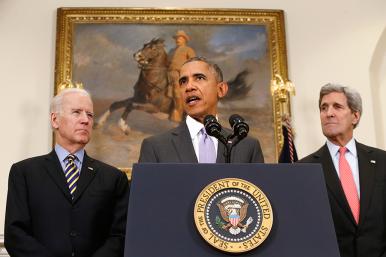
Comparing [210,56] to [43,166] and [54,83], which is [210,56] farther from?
[43,166]

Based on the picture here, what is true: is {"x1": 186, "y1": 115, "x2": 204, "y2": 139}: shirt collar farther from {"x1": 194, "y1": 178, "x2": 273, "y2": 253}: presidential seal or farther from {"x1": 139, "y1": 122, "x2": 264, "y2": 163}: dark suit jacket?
{"x1": 194, "y1": 178, "x2": 273, "y2": 253}: presidential seal

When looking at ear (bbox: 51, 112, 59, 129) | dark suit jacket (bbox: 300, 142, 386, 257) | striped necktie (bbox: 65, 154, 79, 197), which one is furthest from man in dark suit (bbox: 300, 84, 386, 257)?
ear (bbox: 51, 112, 59, 129)

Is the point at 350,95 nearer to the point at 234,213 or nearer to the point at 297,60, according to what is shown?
the point at 234,213

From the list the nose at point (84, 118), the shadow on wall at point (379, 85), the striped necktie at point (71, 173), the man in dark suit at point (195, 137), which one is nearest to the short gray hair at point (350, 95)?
the man in dark suit at point (195, 137)

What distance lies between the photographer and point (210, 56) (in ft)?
20.2

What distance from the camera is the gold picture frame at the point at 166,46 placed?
5871 mm

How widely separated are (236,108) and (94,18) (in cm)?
190

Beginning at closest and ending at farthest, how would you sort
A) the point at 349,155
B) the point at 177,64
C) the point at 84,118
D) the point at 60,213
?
the point at 60,213 → the point at 84,118 → the point at 349,155 → the point at 177,64

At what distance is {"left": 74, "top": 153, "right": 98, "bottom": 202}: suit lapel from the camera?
330 centimetres

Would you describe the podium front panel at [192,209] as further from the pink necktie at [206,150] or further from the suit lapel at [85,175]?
the suit lapel at [85,175]

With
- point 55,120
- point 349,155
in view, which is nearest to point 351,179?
point 349,155

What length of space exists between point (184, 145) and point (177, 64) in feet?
9.49

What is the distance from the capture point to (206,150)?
3207 mm

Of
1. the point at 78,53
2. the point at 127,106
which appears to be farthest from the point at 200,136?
the point at 78,53
